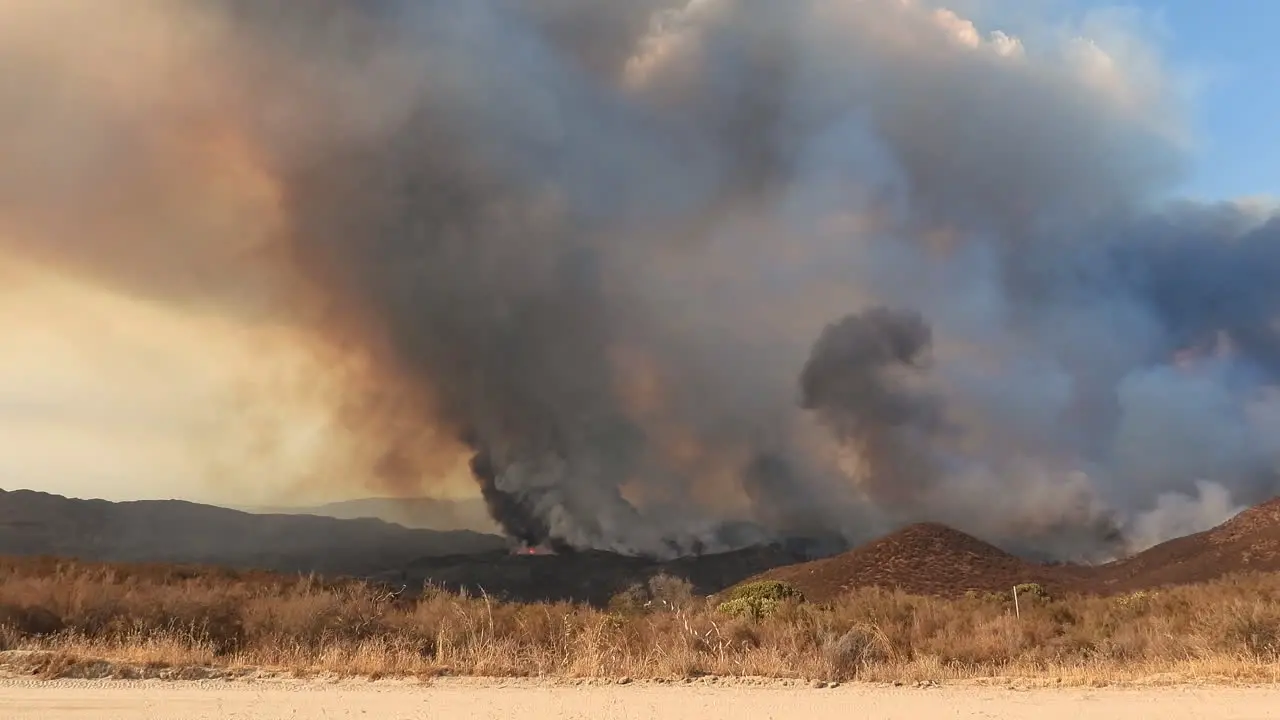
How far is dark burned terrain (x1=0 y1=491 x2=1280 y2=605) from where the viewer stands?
62.8 meters

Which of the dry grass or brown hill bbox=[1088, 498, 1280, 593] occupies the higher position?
brown hill bbox=[1088, 498, 1280, 593]

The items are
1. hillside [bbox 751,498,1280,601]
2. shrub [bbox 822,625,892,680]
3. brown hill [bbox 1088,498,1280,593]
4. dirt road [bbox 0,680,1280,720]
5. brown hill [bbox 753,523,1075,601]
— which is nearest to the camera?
dirt road [bbox 0,680,1280,720]

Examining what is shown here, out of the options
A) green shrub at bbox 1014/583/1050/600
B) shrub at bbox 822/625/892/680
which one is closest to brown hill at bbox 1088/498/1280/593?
green shrub at bbox 1014/583/1050/600

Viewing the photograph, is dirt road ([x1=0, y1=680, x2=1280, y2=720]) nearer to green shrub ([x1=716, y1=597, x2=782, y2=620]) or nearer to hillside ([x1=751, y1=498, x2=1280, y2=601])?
green shrub ([x1=716, y1=597, x2=782, y2=620])

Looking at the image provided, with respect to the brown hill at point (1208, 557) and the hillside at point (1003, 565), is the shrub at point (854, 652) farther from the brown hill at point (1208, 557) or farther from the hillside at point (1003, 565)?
the brown hill at point (1208, 557)

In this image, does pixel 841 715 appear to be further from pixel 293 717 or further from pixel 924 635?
pixel 924 635

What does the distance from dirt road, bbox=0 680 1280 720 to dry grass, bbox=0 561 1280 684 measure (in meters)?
1.13

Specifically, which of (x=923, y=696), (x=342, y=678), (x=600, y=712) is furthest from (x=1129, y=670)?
(x=342, y=678)

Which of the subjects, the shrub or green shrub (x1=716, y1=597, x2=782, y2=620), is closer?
the shrub

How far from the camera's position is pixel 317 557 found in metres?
171

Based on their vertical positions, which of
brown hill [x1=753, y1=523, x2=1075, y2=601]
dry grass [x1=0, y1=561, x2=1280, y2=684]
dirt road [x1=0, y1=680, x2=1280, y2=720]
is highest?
brown hill [x1=753, y1=523, x2=1075, y2=601]

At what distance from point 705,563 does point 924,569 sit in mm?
88007

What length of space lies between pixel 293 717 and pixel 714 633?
10300mm

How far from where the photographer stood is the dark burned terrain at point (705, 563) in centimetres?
6284
